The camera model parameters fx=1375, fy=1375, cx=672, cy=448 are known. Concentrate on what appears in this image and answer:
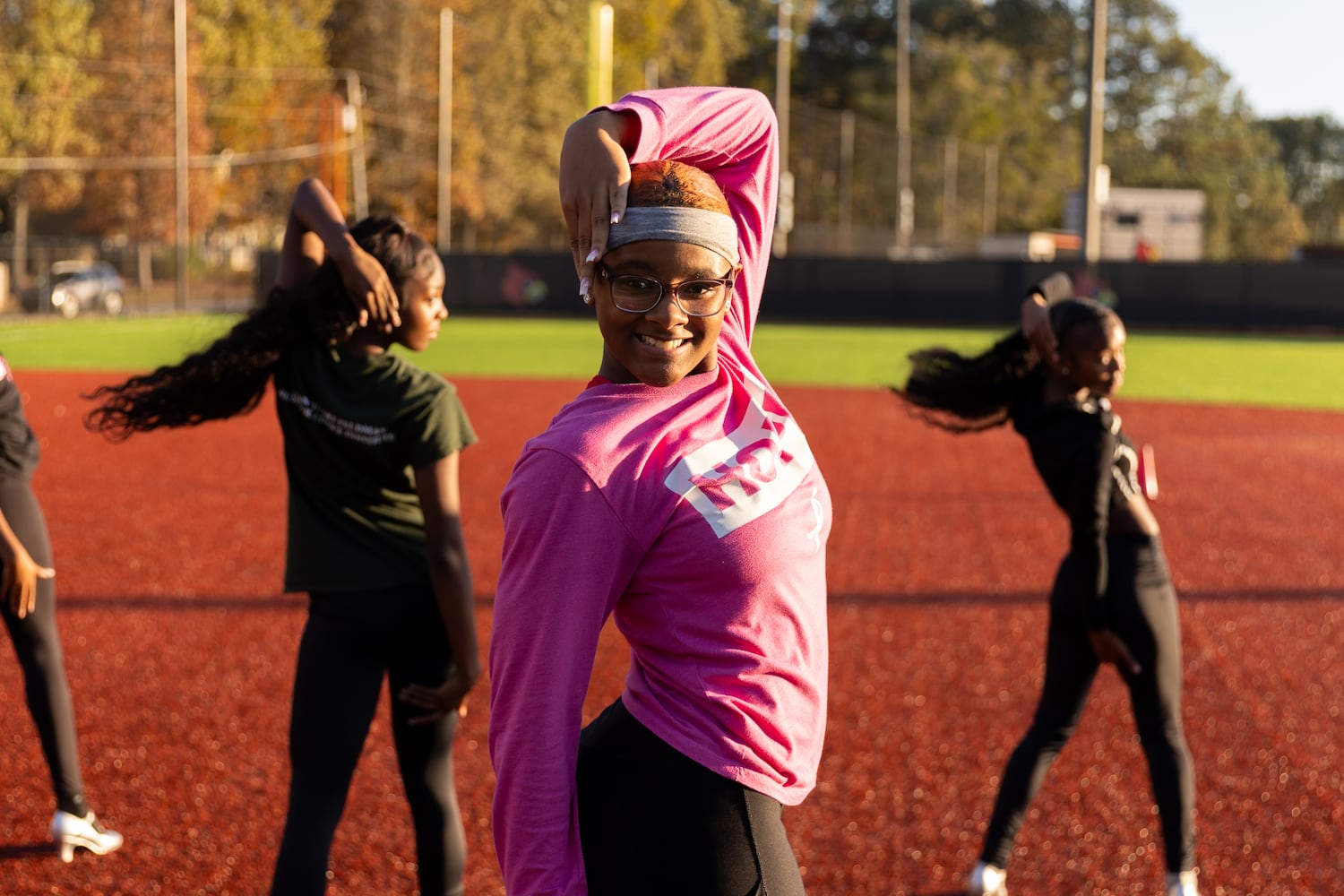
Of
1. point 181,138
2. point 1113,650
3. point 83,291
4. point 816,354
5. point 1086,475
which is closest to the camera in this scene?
point 1086,475

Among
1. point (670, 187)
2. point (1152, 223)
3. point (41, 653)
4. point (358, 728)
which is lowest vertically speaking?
point (41, 653)

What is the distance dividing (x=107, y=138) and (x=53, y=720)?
53.2 metres

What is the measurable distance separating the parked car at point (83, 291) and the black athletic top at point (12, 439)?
3833cm

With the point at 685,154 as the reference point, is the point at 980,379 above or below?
below

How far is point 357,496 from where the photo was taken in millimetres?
3473

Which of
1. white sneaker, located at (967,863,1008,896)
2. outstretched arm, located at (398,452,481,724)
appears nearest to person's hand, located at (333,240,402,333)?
outstretched arm, located at (398,452,481,724)

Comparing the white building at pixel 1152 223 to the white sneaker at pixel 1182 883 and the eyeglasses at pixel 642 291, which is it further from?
the eyeglasses at pixel 642 291

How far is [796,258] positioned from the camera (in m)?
39.7

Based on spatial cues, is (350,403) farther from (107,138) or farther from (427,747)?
(107,138)

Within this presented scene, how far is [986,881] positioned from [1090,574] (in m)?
1.09

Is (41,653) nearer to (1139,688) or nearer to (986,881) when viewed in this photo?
(986,881)

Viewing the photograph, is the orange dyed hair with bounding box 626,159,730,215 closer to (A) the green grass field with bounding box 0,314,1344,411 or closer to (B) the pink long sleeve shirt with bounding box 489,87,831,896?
(B) the pink long sleeve shirt with bounding box 489,87,831,896

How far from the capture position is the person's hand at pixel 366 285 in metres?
3.33

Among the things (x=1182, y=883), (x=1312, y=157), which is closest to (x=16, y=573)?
(x=1182, y=883)
